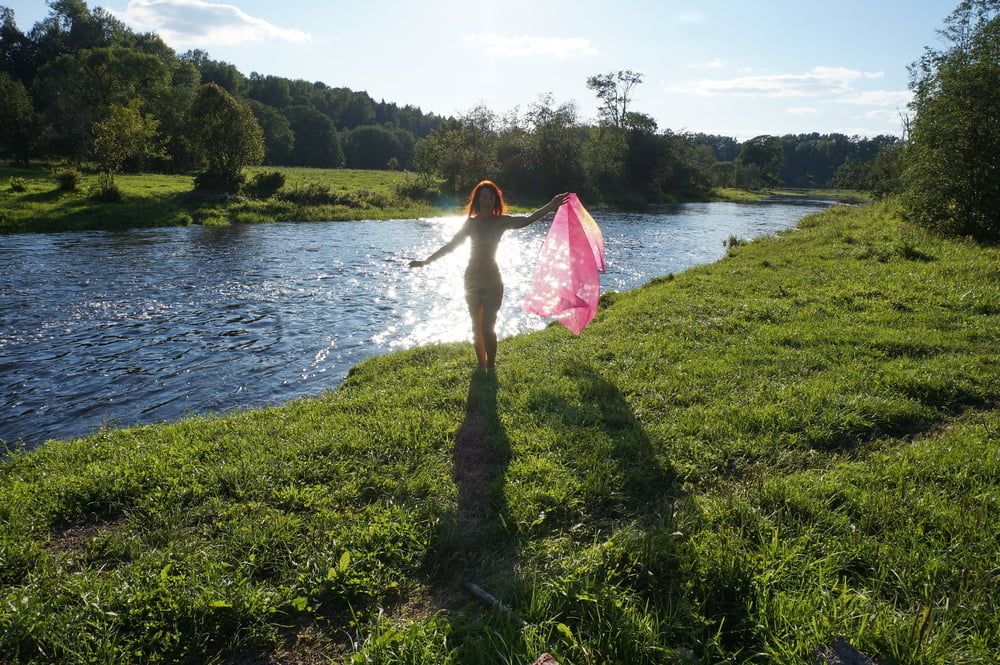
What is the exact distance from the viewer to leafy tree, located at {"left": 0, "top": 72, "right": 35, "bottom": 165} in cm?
5394

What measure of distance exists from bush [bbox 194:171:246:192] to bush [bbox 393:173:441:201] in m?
14.8

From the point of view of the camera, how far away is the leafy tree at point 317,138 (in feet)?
347

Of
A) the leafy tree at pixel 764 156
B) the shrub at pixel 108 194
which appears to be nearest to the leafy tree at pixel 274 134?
the shrub at pixel 108 194

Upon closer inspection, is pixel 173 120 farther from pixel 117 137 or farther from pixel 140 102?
pixel 117 137

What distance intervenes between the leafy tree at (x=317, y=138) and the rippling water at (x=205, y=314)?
264 ft

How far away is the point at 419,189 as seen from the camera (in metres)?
57.9

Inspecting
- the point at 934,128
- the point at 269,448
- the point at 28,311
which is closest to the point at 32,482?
the point at 269,448

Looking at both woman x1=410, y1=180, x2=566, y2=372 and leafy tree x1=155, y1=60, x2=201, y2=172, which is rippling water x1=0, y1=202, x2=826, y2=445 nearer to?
woman x1=410, y1=180, x2=566, y2=372

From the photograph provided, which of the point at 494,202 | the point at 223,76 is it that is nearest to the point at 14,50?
the point at 223,76

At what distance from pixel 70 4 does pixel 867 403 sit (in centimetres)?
12042

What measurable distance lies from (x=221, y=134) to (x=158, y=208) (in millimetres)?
11184

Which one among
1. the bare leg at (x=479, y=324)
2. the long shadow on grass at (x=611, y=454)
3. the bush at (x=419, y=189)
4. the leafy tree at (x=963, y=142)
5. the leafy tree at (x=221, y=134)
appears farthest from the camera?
the bush at (x=419, y=189)

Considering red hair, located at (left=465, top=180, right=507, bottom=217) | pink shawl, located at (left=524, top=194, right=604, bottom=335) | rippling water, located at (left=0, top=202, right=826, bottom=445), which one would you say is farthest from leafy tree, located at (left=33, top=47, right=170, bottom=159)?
pink shawl, located at (left=524, top=194, right=604, bottom=335)

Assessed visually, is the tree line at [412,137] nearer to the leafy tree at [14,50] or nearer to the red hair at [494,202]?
the leafy tree at [14,50]
